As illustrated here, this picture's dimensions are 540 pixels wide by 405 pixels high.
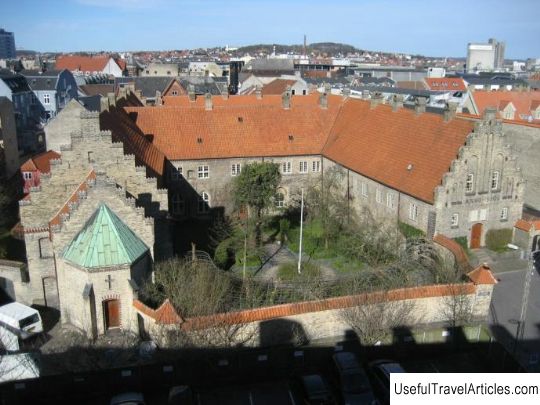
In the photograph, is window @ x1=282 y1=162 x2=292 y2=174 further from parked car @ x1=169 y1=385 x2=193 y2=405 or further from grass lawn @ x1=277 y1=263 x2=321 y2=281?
parked car @ x1=169 y1=385 x2=193 y2=405

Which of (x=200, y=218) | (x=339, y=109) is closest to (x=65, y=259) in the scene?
(x=200, y=218)

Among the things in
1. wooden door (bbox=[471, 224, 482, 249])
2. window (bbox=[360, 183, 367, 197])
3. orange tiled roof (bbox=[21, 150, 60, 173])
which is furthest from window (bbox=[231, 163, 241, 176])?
orange tiled roof (bbox=[21, 150, 60, 173])

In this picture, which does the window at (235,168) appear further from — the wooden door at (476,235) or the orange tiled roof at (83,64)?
the orange tiled roof at (83,64)

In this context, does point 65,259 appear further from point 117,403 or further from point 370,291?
point 370,291

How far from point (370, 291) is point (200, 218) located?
78.8ft

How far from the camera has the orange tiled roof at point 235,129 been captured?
49.5 metres

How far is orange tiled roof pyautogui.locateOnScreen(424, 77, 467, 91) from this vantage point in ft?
348

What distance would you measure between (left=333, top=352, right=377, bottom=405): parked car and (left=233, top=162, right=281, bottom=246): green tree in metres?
18.7

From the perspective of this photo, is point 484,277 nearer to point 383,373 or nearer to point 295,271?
point 383,373

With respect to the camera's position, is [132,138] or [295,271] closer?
[295,271]

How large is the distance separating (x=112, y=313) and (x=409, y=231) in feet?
71.8

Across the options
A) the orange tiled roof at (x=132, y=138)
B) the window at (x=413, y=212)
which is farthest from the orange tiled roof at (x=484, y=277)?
the orange tiled roof at (x=132, y=138)

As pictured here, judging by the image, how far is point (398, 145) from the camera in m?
44.3

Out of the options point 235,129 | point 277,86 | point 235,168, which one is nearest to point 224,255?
point 235,168
